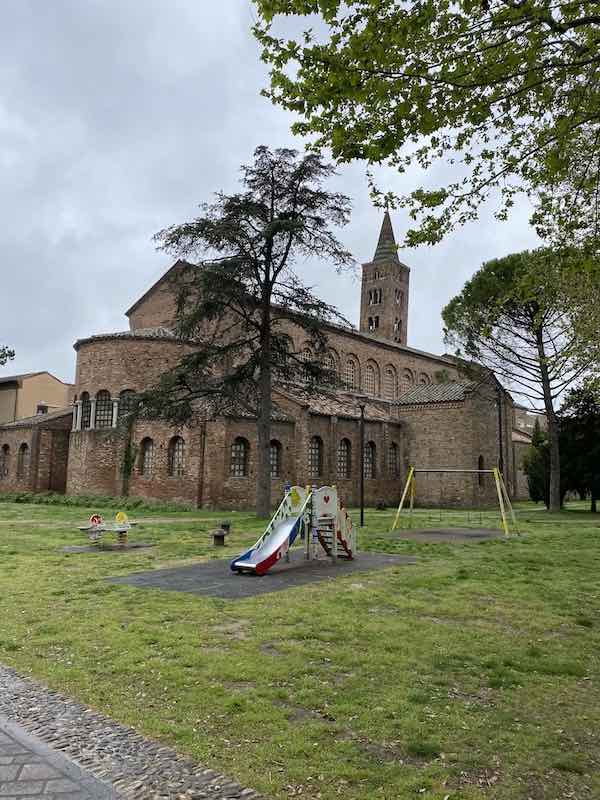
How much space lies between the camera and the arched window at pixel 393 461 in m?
36.1

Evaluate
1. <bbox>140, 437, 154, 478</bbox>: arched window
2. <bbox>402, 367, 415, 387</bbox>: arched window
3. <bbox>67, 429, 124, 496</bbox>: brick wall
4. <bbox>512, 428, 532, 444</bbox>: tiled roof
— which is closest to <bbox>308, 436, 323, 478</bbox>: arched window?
<bbox>140, 437, 154, 478</bbox>: arched window

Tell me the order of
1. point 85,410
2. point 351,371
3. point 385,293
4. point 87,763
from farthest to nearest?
point 385,293 → point 351,371 → point 85,410 → point 87,763

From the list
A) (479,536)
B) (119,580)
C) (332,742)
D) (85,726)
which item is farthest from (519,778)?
(479,536)

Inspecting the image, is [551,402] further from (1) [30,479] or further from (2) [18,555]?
(1) [30,479]

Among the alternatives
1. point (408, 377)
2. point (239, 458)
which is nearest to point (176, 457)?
point (239, 458)

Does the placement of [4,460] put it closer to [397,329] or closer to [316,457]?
[316,457]

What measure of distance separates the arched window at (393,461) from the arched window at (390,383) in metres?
8.79

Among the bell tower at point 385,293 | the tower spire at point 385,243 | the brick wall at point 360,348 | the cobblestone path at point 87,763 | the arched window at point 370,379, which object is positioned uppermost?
the tower spire at point 385,243

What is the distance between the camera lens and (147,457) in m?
28.6

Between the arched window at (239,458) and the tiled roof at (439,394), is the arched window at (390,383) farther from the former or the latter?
the arched window at (239,458)

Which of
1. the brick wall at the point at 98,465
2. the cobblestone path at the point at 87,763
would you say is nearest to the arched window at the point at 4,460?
the brick wall at the point at 98,465

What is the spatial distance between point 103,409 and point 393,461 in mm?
17431

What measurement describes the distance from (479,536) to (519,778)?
48.8ft

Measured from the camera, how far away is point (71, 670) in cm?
516
